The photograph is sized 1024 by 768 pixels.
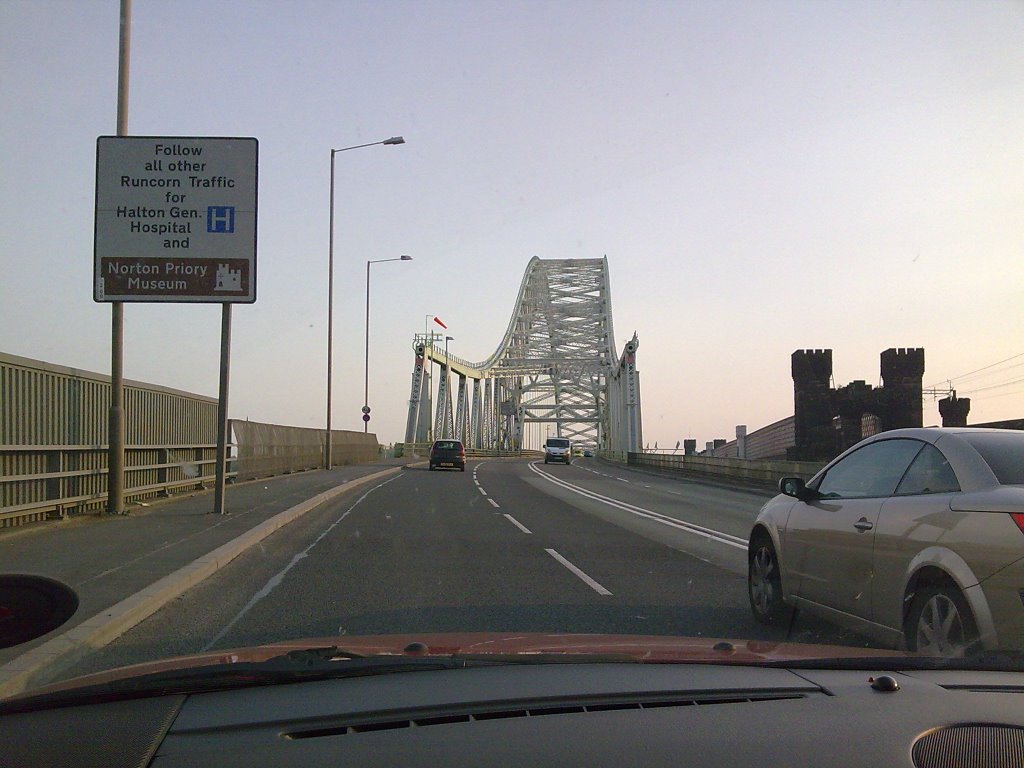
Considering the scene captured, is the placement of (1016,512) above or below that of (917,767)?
above

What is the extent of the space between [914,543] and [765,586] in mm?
2183

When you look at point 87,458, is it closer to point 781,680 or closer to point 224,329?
point 224,329

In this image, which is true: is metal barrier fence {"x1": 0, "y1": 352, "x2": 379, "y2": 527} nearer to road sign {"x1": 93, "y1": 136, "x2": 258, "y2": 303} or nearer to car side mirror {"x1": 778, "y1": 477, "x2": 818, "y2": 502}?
road sign {"x1": 93, "y1": 136, "x2": 258, "y2": 303}

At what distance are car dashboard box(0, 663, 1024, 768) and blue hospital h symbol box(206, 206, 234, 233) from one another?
12.5 m

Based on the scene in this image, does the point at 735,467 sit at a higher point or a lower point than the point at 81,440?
lower

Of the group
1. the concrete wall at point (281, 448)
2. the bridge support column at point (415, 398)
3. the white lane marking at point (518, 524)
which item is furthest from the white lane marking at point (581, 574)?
the bridge support column at point (415, 398)

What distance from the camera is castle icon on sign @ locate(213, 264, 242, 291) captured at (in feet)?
47.6

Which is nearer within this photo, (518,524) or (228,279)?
(228,279)

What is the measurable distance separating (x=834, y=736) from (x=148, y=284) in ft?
44.1

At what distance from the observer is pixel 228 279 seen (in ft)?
47.8

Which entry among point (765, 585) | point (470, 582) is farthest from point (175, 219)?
point (765, 585)

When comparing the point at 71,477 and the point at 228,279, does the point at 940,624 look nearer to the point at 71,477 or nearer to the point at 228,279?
the point at 228,279

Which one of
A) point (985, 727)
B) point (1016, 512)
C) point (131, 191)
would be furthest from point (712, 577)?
point (131, 191)

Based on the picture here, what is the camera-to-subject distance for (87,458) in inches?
565
